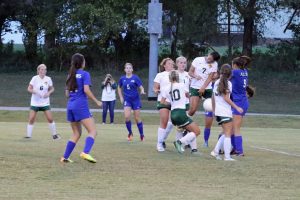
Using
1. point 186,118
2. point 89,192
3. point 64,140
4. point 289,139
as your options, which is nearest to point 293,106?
point 289,139

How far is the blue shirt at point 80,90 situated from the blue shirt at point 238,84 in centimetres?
329

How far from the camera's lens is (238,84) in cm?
1441

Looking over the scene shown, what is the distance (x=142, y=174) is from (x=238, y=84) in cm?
354

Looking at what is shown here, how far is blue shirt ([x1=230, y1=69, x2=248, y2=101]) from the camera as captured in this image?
47.0ft

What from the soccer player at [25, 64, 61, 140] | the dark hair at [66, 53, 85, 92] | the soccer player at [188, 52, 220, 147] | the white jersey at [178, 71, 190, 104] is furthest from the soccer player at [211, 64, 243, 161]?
the soccer player at [25, 64, 61, 140]

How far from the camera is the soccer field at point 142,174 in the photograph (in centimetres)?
1033

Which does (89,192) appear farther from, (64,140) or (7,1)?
(7,1)

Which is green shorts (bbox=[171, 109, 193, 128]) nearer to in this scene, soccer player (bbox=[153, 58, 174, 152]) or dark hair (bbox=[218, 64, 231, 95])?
soccer player (bbox=[153, 58, 174, 152])

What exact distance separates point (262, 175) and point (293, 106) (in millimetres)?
24608

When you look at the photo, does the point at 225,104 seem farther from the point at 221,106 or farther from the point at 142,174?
the point at 142,174

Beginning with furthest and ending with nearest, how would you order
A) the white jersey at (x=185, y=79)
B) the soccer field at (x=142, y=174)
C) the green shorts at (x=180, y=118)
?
the white jersey at (x=185, y=79) < the green shorts at (x=180, y=118) < the soccer field at (x=142, y=174)

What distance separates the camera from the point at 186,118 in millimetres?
14047

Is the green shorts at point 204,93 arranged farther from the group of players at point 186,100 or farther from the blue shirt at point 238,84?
the blue shirt at point 238,84

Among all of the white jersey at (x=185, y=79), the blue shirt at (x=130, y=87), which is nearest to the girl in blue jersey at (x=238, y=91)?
the white jersey at (x=185, y=79)
